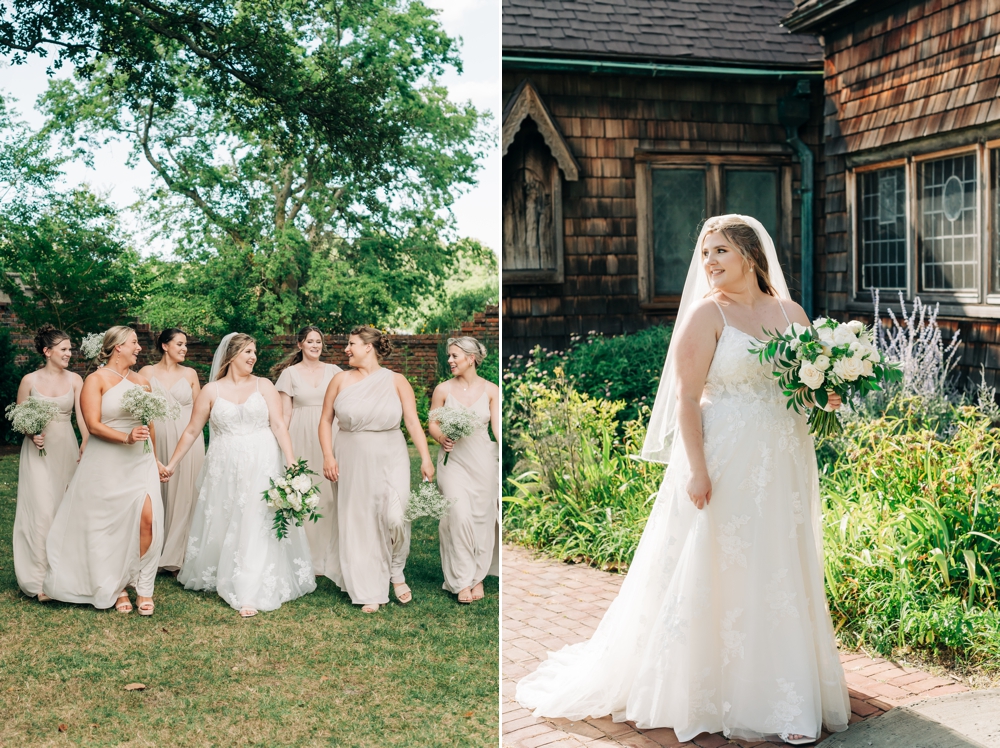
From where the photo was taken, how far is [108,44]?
447 cm

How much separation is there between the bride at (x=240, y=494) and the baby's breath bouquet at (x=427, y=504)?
0.57 meters

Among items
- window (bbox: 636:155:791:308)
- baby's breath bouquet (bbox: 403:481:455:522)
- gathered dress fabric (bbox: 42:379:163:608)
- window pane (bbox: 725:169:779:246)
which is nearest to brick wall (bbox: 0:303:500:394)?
gathered dress fabric (bbox: 42:379:163:608)

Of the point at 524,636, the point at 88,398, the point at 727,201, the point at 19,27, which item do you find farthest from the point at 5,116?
the point at 727,201

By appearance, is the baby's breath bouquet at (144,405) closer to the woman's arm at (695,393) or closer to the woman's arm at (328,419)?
the woman's arm at (328,419)

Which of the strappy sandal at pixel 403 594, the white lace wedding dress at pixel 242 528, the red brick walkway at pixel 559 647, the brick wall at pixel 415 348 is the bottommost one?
the red brick walkway at pixel 559 647

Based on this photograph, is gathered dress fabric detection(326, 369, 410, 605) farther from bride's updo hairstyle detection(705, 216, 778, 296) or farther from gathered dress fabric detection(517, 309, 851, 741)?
bride's updo hairstyle detection(705, 216, 778, 296)

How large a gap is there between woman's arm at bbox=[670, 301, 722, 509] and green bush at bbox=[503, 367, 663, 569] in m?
2.43

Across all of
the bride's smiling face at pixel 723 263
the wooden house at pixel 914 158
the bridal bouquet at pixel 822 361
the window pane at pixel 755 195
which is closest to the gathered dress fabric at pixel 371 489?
the bride's smiling face at pixel 723 263

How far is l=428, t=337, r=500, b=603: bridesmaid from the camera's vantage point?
4.79 m

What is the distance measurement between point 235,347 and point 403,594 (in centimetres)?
148

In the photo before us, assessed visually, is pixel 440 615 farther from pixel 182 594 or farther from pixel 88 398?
pixel 88 398

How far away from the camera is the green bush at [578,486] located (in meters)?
6.79

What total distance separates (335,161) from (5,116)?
1.50 m

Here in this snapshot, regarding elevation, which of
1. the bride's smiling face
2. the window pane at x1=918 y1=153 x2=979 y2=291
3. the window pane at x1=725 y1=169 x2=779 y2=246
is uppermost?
the window pane at x1=725 y1=169 x2=779 y2=246
